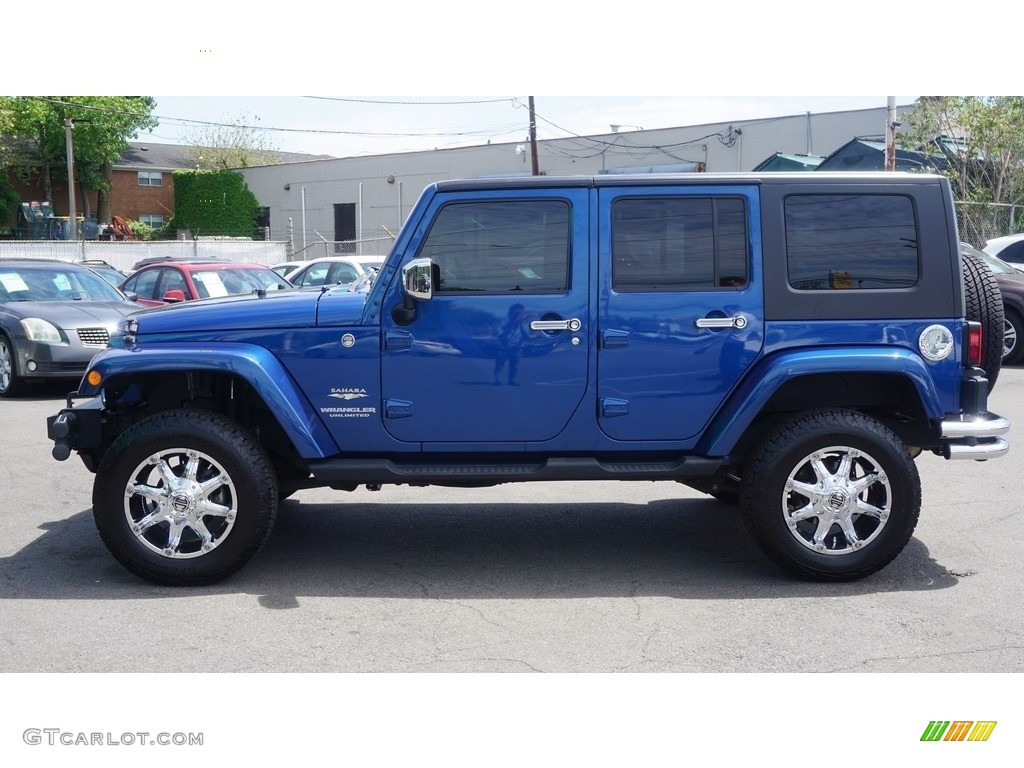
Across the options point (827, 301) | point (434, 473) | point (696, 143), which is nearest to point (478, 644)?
point (434, 473)

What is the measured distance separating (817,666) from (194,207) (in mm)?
48378

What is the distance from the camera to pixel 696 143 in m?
30.6

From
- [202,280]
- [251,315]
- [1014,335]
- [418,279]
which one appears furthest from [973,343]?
[202,280]

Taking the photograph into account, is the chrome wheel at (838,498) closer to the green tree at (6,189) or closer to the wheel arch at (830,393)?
the wheel arch at (830,393)

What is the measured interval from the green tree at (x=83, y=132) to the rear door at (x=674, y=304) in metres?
46.1

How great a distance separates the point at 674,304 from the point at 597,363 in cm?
50

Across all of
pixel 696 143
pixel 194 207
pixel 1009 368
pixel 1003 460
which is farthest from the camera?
pixel 194 207

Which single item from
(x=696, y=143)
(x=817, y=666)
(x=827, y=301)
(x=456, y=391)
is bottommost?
(x=817, y=666)

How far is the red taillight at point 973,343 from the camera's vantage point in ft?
17.5

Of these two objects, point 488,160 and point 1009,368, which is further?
point 488,160

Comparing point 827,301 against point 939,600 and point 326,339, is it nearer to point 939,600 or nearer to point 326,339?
point 939,600

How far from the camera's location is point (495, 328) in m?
5.29

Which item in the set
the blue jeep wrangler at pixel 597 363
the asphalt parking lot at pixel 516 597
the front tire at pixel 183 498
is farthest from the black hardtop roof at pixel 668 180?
the asphalt parking lot at pixel 516 597
